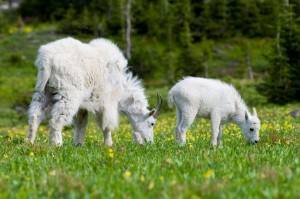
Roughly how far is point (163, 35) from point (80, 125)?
1854 inches

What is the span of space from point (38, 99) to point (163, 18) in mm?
49701

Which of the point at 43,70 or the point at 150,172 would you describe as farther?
the point at 43,70

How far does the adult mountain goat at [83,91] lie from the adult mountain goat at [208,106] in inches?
28.5

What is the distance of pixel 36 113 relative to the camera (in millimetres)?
10078

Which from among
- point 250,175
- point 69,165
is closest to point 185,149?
point 69,165

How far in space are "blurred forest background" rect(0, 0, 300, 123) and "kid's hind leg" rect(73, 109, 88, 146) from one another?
28204 mm

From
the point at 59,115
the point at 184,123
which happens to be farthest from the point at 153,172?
the point at 184,123

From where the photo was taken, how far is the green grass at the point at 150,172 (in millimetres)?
5152

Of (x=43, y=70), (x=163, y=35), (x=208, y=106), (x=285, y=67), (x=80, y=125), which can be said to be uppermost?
(x=43, y=70)

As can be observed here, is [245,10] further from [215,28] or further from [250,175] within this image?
[250,175]

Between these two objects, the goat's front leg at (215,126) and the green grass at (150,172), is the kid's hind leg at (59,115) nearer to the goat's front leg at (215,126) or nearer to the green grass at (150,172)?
the green grass at (150,172)

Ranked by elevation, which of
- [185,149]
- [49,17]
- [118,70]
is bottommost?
[49,17]

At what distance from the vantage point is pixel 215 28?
5906 centimetres

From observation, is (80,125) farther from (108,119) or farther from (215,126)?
(215,126)
